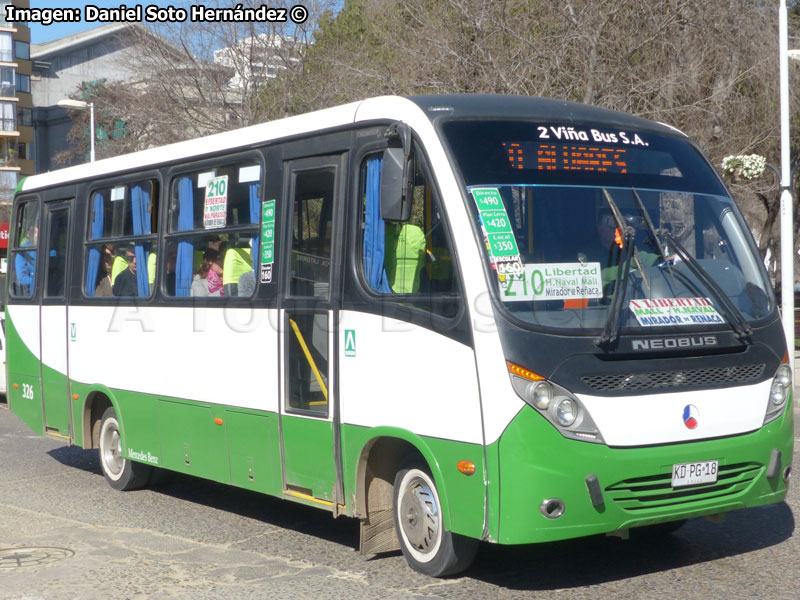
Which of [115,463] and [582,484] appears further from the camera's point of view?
[115,463]

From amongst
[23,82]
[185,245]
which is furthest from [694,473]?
[23,82]

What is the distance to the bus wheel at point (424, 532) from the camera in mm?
6320

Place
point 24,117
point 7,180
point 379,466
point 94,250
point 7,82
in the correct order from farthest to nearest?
point 24,117 < point 7,180 < point 7,82 < point 94,250 < point 379,466

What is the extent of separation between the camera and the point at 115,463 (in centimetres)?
1017

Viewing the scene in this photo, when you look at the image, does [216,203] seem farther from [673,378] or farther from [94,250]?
→ [673,378]

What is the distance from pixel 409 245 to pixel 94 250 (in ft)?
15.1

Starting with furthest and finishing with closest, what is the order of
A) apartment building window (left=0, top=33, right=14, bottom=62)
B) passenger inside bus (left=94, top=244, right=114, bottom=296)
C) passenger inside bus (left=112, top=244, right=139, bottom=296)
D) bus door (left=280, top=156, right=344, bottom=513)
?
apartment building window (left=0, top=33, right=14, bottom=62), passenger inside bus (left=94, top=244, right=114, bottom=296), passenger inside bus (left=112, top=244, right=139, bottom=296), bus door (left=280, top=156, right=344, bottom=513)

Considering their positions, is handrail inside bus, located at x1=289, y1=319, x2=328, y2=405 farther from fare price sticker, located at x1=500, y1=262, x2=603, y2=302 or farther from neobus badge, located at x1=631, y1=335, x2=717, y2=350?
neobus badge, located at x1=631, y1=335, x2=717, y2=350

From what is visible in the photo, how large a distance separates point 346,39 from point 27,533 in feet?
52.4

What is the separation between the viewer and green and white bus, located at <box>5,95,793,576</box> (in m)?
5.86

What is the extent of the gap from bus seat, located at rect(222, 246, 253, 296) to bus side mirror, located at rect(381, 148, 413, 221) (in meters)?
1.89

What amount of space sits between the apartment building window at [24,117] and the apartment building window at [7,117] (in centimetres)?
100

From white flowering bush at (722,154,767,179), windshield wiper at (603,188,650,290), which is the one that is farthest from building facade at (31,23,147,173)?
windshield wiper at (603,188,650,290)

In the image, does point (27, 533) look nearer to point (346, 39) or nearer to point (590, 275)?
point (590, 275)
